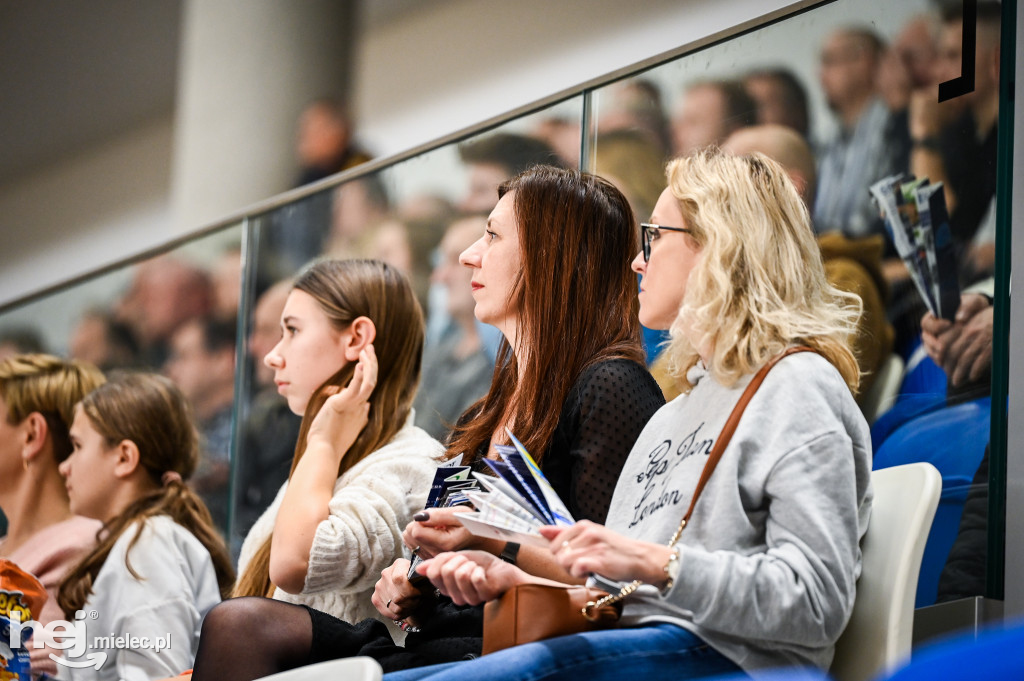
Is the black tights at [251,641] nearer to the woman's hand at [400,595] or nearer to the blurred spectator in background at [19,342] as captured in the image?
the woman's hand at [400,595]

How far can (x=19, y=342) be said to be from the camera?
4980mm

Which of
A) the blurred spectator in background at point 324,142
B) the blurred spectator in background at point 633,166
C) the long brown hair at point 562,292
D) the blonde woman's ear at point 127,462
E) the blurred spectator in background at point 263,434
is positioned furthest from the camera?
the blurred spectator in background at point 324,142

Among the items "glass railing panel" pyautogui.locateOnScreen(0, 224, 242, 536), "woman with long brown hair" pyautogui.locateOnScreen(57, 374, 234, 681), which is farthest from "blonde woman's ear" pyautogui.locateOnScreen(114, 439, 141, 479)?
"glass railing panel" pyautogui.locateOnScreen(0, 224, 242, 536)

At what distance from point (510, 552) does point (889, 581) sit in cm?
73

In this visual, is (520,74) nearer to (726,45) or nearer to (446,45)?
(446,45)

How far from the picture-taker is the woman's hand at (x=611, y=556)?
1.65 m

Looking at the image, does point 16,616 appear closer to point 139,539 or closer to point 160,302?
point 139,539

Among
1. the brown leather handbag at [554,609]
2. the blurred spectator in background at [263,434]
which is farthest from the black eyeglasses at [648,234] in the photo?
the blurred spectator in background at [263,434]

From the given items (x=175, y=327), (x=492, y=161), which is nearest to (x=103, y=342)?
(x=175, y=327)

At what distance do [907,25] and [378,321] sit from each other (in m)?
1.73

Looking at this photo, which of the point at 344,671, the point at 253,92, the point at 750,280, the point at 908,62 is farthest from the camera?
the point at 253,92

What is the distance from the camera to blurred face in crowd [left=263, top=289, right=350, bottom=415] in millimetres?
3475

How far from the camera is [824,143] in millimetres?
2566

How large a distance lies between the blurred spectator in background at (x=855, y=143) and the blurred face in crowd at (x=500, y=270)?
71 centimetres
